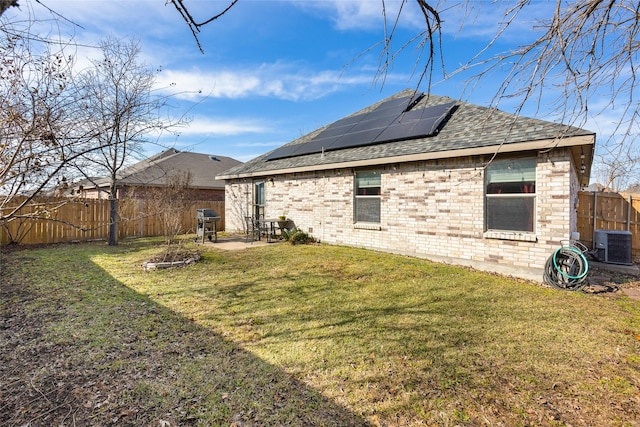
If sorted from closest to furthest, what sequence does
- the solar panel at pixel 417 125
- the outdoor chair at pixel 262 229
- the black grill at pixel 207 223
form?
1. the solar panel at pixel 417 125
2. the black grill at pixel 207 223
3. the outdoor chair at pixel 262 229

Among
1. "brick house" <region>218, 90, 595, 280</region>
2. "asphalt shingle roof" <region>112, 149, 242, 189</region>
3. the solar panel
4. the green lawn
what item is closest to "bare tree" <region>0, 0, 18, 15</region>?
the green lawn

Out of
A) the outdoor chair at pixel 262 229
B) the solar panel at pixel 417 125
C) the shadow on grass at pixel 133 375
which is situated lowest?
the shadow on grass at pixel 133 375

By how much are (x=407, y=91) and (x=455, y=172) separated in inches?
285

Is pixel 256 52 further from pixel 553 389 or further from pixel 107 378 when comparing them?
pixel 553 389

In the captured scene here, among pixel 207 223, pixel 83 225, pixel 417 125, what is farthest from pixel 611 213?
pixel 83 225

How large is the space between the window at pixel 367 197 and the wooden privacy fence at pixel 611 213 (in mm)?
6900

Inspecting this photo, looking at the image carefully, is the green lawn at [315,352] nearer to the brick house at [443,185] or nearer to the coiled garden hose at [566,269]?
the coiled garden hose at [566,269]

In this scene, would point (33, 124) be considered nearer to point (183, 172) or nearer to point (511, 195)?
point (511, 195)

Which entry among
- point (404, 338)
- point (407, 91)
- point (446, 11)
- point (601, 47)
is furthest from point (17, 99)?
point (407, 91)

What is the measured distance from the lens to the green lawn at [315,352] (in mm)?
2389

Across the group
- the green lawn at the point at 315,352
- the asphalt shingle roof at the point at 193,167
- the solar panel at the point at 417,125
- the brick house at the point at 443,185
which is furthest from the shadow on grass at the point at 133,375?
the asphalt shingle roof at the point at 193,167

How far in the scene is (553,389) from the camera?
8.71ft

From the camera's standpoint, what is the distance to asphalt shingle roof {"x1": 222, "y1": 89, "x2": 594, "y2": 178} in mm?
6281

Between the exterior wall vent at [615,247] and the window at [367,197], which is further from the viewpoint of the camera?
the window at [367,197]
